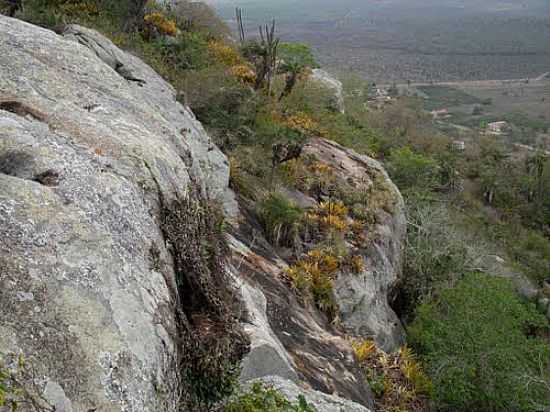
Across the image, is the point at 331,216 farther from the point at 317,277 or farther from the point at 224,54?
the point at 224,54

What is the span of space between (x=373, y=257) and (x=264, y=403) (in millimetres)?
9850

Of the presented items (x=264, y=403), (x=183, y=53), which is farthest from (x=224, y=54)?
(x=264, y=403)

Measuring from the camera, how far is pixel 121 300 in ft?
11.2

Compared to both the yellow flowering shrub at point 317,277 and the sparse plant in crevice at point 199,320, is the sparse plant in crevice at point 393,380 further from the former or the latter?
the sparse plant in crevice at point 199,320

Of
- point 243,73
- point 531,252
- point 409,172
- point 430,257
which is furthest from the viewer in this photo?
point 531,252

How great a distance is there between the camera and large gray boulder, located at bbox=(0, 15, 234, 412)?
2947mm

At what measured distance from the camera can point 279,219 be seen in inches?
476

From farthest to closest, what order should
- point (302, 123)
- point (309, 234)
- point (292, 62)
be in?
1. point (292, 62)
2. point (302, 123)
3. point (309, 234)

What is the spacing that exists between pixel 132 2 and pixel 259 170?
23.3 feet

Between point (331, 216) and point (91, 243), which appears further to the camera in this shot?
point (331, 216)

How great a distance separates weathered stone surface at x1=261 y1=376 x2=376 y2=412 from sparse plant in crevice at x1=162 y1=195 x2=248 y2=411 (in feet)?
1.72

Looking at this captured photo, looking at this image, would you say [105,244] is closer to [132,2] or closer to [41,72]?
[41,72]

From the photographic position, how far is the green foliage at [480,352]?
12516 millimetres

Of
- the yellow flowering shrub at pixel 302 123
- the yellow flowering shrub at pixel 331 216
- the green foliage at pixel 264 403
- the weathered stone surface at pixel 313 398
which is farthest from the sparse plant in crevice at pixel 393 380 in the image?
the yellow flowering shrub at pixel 302 123
